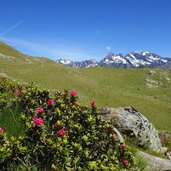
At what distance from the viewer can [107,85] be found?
72.8 meters

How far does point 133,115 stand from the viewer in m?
17.3

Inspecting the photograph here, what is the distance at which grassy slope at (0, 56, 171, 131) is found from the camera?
55094 millimetres

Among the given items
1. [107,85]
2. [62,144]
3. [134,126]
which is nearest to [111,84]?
[107,85]

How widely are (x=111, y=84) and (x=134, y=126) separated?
58.4 m

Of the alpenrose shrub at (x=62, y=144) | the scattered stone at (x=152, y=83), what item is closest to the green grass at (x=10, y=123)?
the alpenrose shrub at (x=62, y=144)

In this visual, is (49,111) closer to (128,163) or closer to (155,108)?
Result: (128,163)

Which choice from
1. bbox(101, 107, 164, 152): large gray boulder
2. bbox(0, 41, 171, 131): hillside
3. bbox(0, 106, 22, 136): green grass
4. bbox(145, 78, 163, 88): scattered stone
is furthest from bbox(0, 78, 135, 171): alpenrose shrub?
bbox(145, 78, 163, 88): scattered stone

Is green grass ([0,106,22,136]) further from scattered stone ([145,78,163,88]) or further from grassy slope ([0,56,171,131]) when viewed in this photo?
scattered stone ([145,78,163,88])

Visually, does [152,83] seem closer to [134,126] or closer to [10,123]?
[134,126]

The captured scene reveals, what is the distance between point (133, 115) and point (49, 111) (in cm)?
993

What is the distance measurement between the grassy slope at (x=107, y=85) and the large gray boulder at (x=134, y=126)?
30.2 meters

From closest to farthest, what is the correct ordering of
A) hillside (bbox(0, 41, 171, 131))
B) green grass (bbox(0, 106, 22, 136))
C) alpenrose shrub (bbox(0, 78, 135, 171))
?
1. alpenrose shrub (bbox(0, 78, 135, 171))
2. green grass (bbox(0, 106, 22, 136))
3. hillside (bbox(0, 41, 171, 131))

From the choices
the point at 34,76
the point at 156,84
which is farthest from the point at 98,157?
the point at 156,84

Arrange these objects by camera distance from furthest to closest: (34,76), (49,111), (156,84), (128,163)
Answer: (156,84), (34,76), (49,111), (128,163)
